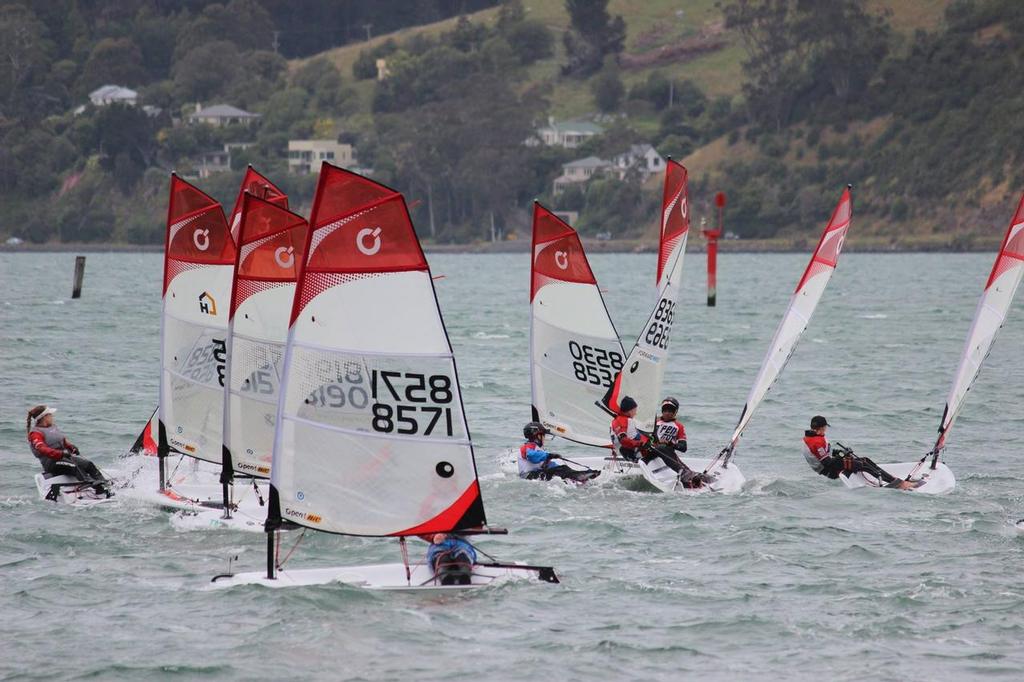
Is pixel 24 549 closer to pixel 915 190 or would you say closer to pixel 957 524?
pixel 957 524

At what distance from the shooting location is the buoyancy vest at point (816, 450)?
883 inches

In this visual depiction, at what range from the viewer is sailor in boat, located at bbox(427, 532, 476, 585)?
51.5ft

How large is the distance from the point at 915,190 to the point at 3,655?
438 feet

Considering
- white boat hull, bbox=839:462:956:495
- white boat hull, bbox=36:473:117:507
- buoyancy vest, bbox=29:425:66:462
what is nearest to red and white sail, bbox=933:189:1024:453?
white boat hull, bbox=839:462:956:495

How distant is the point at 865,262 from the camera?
127188mm

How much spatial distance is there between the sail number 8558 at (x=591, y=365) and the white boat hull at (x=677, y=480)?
2.65 meters

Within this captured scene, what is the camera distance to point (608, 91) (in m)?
189

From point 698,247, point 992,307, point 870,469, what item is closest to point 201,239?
point 870,469

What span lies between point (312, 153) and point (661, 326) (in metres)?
159

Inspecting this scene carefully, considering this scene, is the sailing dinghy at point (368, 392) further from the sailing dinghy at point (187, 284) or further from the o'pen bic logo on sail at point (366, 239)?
the sailing dinghy at point (187, 284)

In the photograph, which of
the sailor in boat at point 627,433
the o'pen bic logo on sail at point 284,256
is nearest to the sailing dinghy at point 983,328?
the sailor in boat at point 627,433

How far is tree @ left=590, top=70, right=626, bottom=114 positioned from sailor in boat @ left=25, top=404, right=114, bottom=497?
171m

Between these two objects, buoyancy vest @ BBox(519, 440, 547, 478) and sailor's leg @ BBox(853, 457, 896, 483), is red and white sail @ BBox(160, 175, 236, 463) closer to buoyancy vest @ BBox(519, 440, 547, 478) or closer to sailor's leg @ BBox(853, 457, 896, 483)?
buoyancy vest @ BBox(519, 440, 547, 478)

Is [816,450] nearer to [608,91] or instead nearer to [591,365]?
[591,365]
